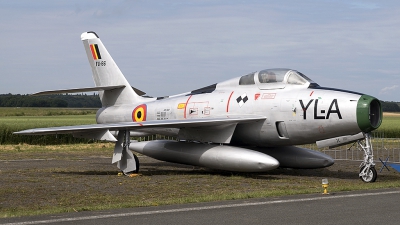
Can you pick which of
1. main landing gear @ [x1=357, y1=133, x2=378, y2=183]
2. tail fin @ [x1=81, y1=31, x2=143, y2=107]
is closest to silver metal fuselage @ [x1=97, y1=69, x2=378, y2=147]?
main landing gear @ [x1=357, y1=133, x2=378, y2=183]

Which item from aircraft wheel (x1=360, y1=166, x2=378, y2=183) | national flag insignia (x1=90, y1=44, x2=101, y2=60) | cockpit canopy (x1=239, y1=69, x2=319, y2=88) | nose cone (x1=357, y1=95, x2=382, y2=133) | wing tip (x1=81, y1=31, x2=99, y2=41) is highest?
wing tip (x1=81, y1=31, x2=99, y2=41)

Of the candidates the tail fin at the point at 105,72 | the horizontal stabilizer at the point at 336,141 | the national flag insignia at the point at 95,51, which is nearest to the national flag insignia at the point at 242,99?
the horizontal stabilizer at the point at 336,141

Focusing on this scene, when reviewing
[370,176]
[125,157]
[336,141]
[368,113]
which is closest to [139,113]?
[125,157]

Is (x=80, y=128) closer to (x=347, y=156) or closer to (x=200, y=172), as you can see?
(x=200, y=172)

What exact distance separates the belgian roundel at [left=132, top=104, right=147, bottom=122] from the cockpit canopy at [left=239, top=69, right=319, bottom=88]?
3.98m

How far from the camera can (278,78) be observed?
16969 mm

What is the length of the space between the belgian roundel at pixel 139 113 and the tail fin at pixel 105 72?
1.14 m

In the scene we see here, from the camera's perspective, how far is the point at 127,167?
1722 cm

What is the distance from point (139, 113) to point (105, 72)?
2644 mm

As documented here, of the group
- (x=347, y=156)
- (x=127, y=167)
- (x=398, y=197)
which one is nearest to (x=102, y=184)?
(x=127, y=167)

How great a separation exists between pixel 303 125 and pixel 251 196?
4.79 metres

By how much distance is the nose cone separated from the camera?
14.8m

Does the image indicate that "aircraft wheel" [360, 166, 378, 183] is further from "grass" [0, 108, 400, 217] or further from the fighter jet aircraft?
"grass" [0, 108, 400, 217]

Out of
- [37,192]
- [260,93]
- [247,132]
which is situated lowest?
[37,192]
